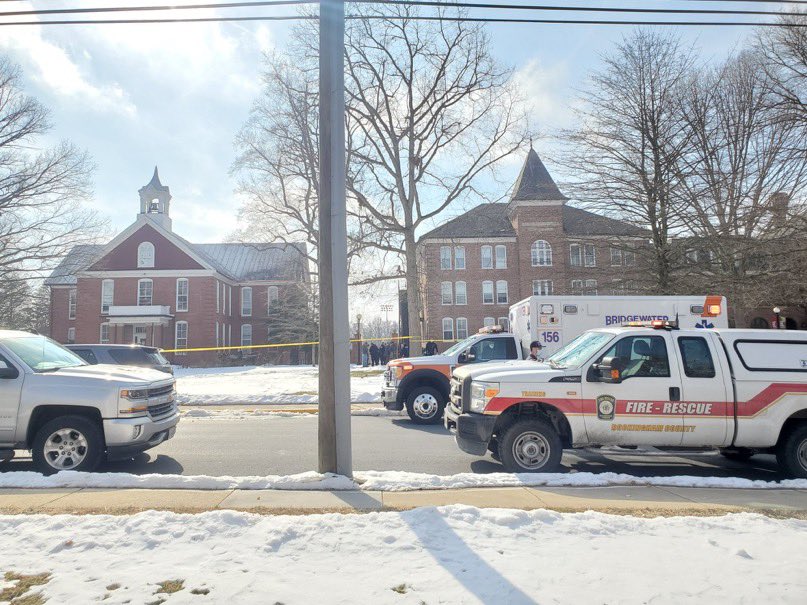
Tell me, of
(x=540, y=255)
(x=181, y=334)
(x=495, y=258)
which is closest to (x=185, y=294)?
(x=181, y=334)

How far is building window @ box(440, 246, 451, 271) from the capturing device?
49.7 m

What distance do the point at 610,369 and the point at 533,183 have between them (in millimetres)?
43611

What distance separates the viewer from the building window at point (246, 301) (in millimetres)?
54938

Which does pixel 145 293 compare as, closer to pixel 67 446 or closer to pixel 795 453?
pixel 67 446

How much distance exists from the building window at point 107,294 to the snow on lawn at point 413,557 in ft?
155

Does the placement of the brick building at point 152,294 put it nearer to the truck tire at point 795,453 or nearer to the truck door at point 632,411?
the truck door at point 632,411

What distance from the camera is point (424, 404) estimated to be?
480 inches

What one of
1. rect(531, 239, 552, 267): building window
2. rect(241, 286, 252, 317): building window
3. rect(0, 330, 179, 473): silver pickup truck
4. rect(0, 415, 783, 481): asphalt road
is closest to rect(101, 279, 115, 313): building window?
rect(241, 286, 252, 317): building window

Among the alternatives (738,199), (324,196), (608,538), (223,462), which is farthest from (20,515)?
(738,199)

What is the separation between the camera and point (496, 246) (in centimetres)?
4975

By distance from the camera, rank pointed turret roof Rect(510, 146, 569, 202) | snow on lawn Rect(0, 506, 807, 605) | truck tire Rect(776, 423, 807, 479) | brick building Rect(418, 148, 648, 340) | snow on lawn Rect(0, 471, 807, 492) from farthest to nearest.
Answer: brick building Rect(418, 148, 648, 340)
pointed turret roof Rect(510, 146, 569, 202)
truck tire Rect(776, 423, 807, 479)
snow on lawn Rect(0, 471, 807, 492)
snow on lawn Rect(0, 506, 807, 605)

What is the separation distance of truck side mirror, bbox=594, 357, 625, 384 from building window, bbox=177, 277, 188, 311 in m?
45.1

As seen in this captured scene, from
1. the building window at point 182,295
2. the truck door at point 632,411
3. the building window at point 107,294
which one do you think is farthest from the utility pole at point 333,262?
the building window at point 107,294

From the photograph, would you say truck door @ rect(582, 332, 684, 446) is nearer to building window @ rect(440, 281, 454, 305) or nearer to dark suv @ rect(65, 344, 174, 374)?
dark suv @ rect(65, 344, 174, 374)
